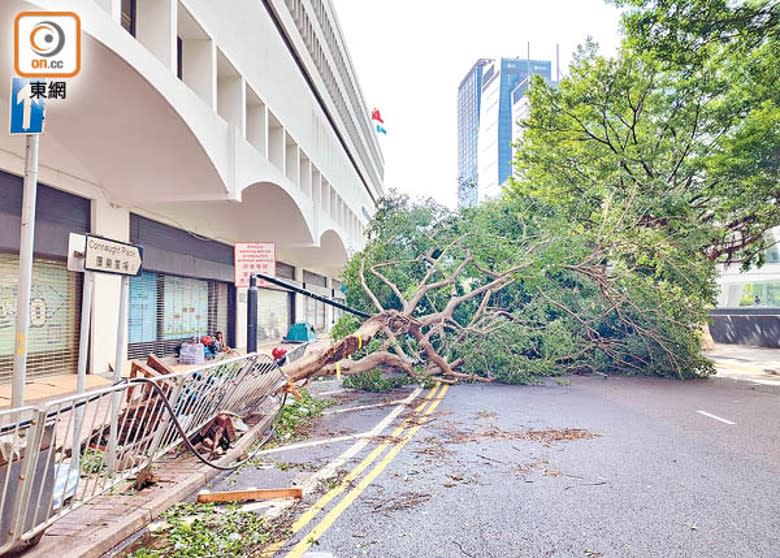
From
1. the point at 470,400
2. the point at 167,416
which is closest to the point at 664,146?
the point at 470,400

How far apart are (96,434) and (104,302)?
27.4 feet

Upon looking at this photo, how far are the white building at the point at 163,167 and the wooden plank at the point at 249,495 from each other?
73.8 inches

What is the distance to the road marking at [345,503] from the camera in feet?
12.9

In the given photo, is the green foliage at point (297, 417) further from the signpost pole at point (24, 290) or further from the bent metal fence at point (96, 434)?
the signpost pole at point (24, 290)

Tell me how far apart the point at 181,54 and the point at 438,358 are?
33.3 feet

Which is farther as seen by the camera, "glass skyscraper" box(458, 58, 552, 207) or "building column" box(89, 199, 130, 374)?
"glass skyscraper" box(458, 58, 552, 207)

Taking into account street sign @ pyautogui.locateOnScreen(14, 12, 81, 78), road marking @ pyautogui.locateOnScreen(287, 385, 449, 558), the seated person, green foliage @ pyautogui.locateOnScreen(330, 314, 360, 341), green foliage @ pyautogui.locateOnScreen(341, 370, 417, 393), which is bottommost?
road marking @ pyautogui.locateOnScreen(287, 385, 449, 558)

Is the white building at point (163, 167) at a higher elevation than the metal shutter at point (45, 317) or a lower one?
higher

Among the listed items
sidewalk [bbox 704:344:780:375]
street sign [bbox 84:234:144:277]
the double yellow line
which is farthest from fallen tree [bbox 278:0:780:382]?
street sign [bbox 84:234:144:277]

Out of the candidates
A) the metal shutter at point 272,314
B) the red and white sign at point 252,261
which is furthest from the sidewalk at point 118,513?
the metal shutter at point 272,314

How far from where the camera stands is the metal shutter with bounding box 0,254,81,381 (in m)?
10.4

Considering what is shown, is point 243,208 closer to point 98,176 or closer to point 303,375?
point 98,176

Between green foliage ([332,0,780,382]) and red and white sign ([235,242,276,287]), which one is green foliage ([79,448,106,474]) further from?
green foliage ([332,0,780,382])

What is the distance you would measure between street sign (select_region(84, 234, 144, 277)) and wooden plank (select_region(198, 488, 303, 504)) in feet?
7.31
